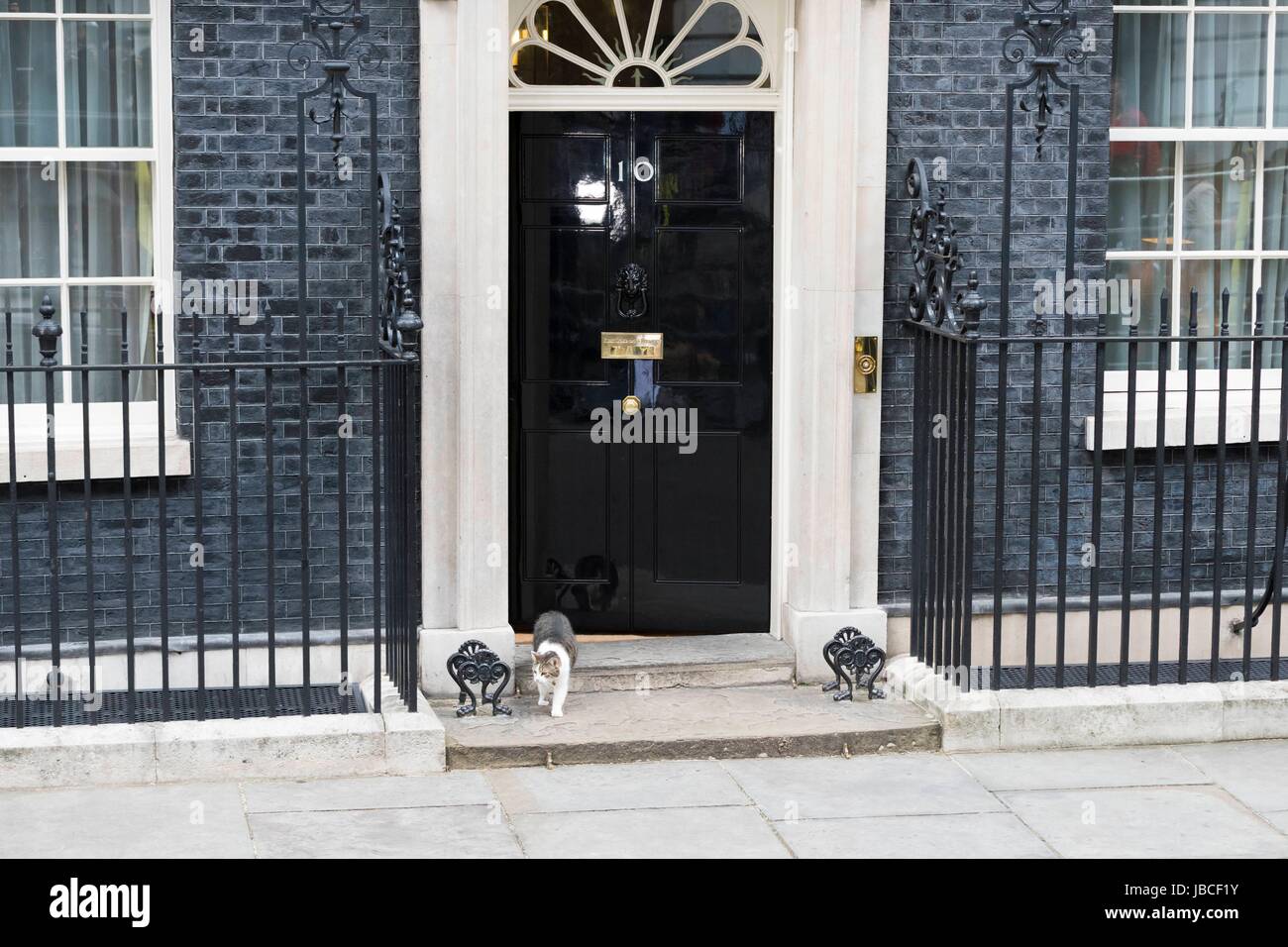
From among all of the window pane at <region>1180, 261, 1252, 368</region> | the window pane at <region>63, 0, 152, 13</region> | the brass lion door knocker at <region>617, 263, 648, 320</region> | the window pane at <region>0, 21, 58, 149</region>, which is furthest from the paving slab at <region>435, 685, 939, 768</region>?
the window pane at <region>63, 0, 152, 13</region>

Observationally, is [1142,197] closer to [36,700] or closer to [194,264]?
[194,264]

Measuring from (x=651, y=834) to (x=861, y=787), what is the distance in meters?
0.94

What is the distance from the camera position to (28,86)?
746 centimetres

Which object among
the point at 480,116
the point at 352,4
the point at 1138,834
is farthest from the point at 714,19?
the point at 1138,834

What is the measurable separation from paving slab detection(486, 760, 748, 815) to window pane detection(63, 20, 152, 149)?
308cm

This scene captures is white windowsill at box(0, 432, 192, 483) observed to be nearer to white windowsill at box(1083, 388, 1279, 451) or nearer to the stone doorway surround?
the stone doorway surround

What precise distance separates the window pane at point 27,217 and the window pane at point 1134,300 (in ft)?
15.1

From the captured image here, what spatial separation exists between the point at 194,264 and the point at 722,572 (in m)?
2.68

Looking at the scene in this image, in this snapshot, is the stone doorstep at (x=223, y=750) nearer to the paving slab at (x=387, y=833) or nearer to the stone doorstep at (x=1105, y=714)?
the paving slab at (x=387, y=833)

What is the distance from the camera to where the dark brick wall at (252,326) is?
24.2 feet

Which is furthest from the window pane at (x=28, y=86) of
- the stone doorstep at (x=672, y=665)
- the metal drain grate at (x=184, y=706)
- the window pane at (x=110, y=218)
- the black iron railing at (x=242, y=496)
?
the stone doorstep at (x=672, y=665)

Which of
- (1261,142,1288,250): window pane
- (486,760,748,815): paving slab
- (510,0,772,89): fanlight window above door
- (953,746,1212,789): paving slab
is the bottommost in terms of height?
(486,760,748,815): paving slab

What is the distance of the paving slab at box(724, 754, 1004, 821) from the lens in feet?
21.3

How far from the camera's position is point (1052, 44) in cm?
745
